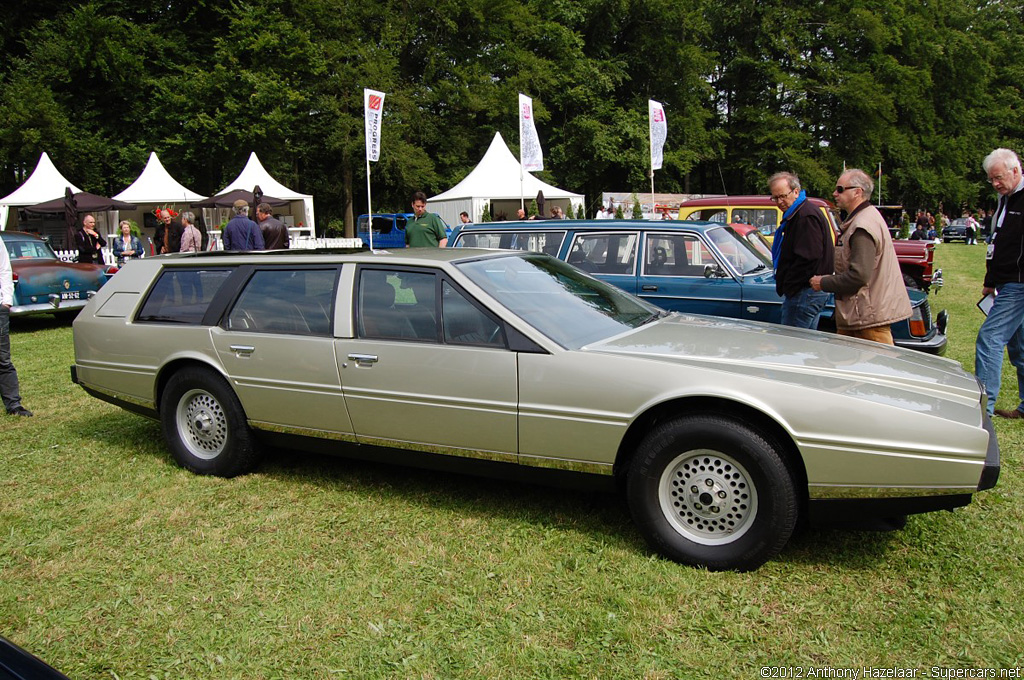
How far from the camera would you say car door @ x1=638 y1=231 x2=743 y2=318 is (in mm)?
7113

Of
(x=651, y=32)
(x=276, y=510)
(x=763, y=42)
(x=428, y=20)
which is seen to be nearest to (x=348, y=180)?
(x=428, y=20)

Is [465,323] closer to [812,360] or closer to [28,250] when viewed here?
[812,360]

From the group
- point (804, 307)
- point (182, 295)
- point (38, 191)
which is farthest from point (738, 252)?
point (38, 191)

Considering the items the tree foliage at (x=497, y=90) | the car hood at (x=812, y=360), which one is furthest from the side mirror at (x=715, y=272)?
the tree foliage at (x=497, y=90)

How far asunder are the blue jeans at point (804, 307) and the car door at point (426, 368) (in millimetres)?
2904

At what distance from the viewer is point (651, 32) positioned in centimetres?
4066

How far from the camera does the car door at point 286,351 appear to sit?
409 cm

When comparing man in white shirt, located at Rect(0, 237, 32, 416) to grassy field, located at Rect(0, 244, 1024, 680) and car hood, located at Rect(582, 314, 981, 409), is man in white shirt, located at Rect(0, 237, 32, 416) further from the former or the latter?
car hood, located at Rect(582, 314, 981, 409)

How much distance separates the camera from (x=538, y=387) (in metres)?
3.46

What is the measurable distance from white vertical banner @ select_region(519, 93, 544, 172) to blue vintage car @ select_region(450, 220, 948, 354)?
1149 centimetres

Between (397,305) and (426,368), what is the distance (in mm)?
459

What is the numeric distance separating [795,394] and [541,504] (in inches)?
63.2

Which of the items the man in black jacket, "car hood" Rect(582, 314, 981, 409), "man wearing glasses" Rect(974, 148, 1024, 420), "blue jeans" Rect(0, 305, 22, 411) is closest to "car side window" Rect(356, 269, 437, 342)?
"car hood" Rect(582, 314, 981, 409)

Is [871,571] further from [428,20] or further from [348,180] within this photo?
[428,20]
